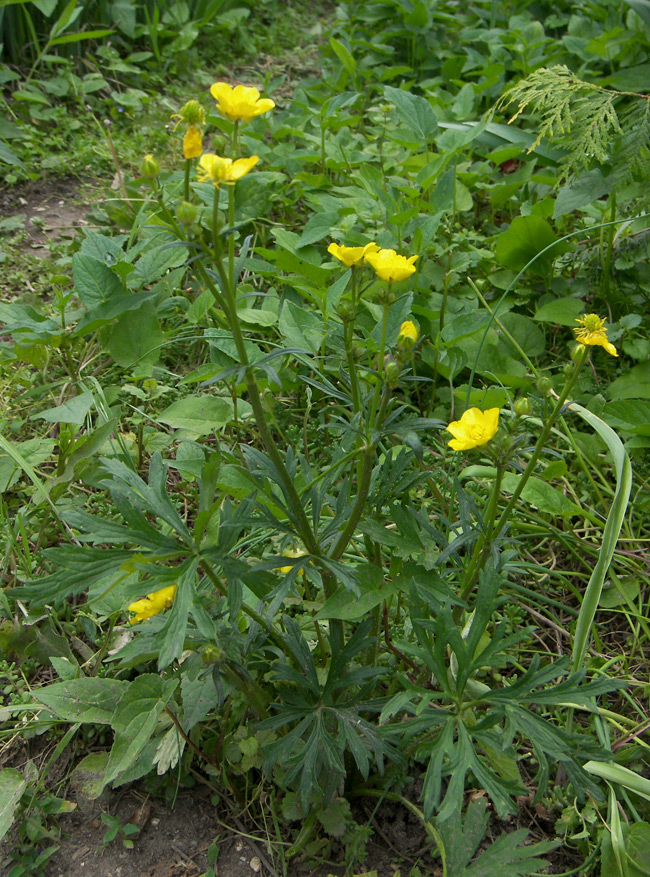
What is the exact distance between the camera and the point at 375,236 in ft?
7.20

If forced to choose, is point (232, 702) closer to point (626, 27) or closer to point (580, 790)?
point (580, 790)

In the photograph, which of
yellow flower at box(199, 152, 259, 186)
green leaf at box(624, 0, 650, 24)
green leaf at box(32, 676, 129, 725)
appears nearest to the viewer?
yellow flower at box(199, 152, 259, 186)

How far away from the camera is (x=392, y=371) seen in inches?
38.9

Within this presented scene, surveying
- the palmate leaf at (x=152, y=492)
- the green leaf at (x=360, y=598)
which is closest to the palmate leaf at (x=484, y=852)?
the green leaf at (x=360, y=598)

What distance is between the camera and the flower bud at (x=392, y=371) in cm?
98

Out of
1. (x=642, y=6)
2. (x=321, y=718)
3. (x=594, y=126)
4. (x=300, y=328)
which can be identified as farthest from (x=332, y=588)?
(x=642, y=6)

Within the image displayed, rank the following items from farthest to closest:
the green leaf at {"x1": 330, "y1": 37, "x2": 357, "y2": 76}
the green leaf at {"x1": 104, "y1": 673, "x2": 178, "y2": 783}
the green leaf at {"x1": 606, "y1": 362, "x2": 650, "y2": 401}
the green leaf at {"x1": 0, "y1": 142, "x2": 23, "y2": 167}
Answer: the green leaf at {"x1": 330, "y1": 37, "x2": 357, "y2": 76}
the green leaf at {"x1": 0, "y1": 142, "x2": 23, "y2": 167}
the green leaf at {"x1": 606, "y1": 362, "x2": 650, "y2": 401}
the green leaf at {"x1": 104, "y1": 673, "x2": 178, "y2": 783}

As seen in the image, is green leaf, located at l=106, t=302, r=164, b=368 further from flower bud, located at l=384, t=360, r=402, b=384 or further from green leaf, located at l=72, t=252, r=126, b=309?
flower bud, located at l=384, t=360, r=402, b=384

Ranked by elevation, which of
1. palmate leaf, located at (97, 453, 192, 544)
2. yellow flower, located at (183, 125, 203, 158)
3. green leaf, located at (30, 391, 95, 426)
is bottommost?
green leaf, located at (30, 391, 95, 426)

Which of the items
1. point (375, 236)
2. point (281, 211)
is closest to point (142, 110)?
point (281, 211)

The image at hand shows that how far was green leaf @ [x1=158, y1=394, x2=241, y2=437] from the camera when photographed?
179 cm

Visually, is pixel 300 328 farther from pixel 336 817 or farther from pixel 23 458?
pixel 336 817

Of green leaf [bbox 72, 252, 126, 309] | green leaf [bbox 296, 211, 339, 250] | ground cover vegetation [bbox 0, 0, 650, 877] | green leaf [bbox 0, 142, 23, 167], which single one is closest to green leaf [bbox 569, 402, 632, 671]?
ground cover vegetation [bbox 0, 0, 650, 877]

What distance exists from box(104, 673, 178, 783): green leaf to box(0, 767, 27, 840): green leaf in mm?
203
